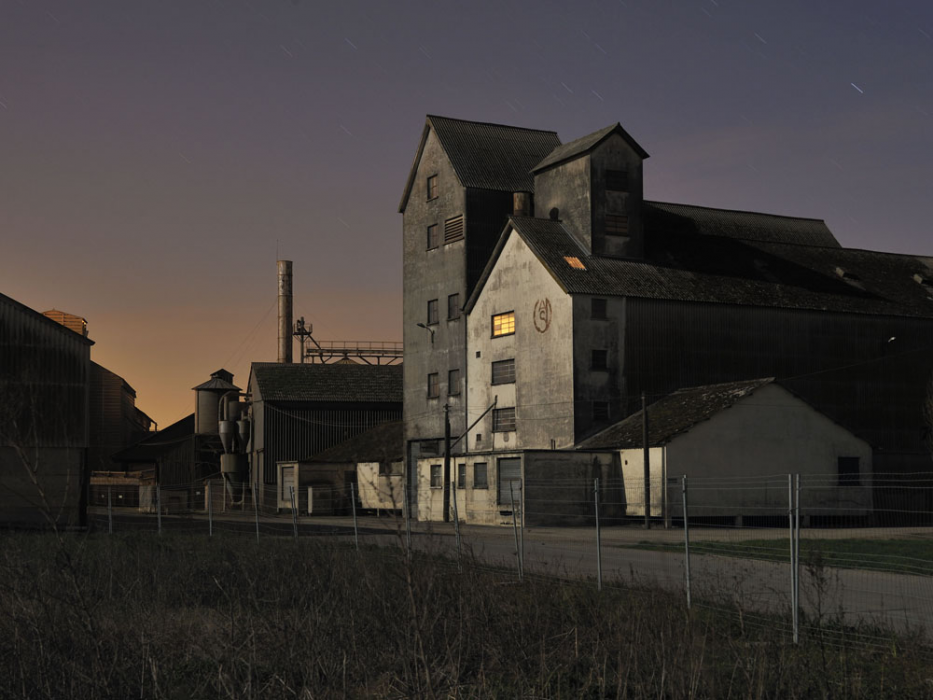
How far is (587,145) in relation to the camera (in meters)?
48.3

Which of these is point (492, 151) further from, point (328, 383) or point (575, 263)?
point (328, 383)

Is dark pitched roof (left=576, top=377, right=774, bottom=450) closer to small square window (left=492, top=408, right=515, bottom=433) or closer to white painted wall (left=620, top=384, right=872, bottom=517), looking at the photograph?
white painted wall (left=620, top=384, right=872, bottom=517)

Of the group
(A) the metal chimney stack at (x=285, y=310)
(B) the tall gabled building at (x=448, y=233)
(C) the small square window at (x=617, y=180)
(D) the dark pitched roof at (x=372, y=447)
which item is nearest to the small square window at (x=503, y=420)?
(B) the tall gabled building at (x=448, y=233)

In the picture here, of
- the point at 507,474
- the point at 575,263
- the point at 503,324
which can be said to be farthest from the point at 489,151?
the point at 507,474

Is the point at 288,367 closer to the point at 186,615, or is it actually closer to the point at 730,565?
the point at 730,565

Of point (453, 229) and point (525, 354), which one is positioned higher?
point (453, 229)

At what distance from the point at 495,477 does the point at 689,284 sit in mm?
11911

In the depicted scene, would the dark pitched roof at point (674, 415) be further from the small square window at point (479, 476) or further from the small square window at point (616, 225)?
the small square window at point (616, 225)

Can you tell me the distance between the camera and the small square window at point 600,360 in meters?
45.1

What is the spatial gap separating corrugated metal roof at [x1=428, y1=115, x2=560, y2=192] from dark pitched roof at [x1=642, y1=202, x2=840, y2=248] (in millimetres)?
Answer: 6064

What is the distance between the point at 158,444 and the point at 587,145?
148 feet

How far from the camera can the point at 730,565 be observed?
21.7m

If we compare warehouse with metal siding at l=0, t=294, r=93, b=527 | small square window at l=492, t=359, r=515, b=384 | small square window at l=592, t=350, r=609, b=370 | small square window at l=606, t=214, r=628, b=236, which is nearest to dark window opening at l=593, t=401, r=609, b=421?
small square window at l=592, t=350, r=609, b=370

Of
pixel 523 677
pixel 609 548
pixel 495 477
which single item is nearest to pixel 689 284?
pixel 495 477
